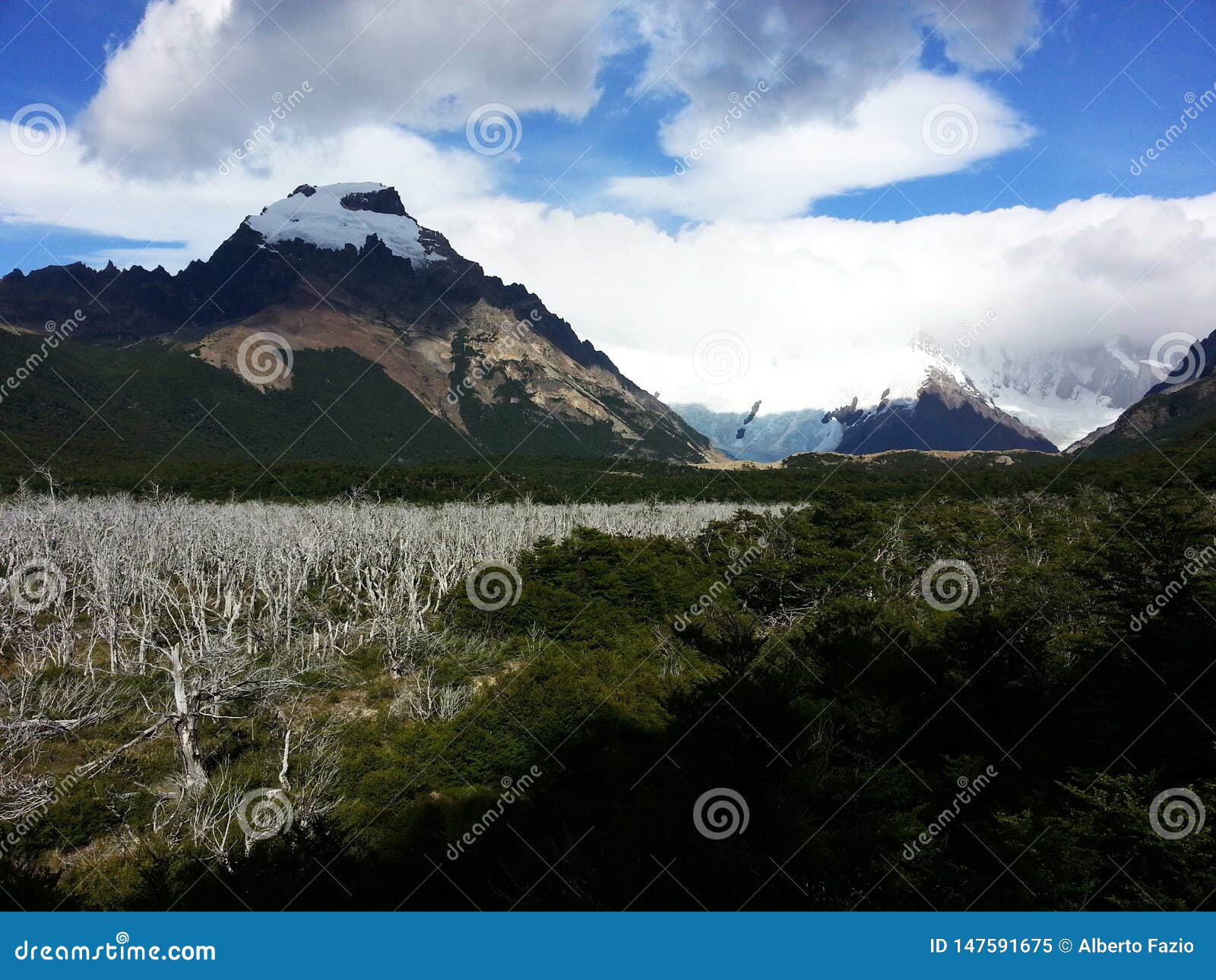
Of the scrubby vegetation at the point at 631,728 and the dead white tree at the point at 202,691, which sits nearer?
the scrubby vegetation at the point at 631,728

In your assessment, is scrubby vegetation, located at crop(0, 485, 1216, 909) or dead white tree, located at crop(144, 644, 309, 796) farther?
dead white tree, located at crop(144, 644, 309, 796)

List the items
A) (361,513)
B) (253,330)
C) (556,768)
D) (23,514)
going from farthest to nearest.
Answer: (253,330) < (361,513) < (23,514) < (556,768)

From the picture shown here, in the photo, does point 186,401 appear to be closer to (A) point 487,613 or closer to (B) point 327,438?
(B) point 327,438

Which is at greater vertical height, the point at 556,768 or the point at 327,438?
the point at 556,768

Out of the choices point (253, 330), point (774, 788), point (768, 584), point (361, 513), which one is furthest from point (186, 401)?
point (774, 788)

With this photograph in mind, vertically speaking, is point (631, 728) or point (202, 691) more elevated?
point (631, 728)

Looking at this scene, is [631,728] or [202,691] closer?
[202,691]

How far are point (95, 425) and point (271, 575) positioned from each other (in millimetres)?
102881

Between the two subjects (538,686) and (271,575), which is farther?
(271,575)

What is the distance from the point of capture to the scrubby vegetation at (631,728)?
12281 mm

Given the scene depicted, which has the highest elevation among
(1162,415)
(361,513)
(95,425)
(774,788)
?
(1162,415)

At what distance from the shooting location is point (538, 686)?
89.8ft

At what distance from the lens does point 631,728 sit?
23719mm

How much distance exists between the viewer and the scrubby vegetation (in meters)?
12.3
